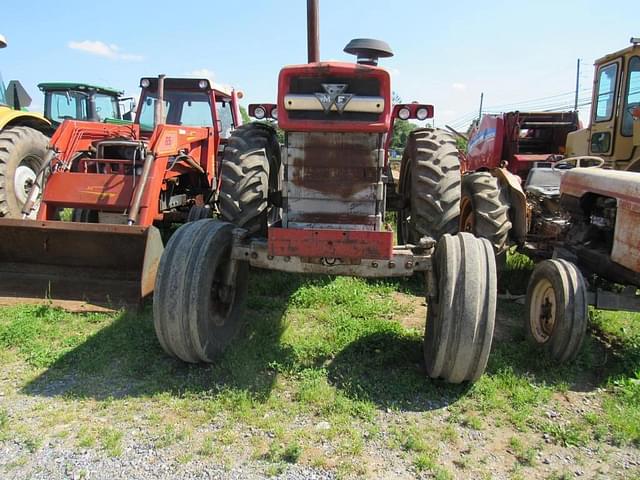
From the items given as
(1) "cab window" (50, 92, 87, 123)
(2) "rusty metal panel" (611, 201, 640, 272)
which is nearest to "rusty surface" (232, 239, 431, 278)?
(2) "rusty metal panel" (611, 201, 640, 272)

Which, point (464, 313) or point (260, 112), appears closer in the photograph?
point (464, 313)

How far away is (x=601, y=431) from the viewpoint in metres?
3.32

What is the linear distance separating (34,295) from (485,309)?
4.25 metres

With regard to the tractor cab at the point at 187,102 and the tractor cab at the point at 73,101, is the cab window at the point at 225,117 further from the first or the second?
the tractor cab at the point at 73,101

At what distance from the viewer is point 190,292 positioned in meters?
3.71

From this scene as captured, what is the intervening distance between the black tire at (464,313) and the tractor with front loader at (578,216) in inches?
38.3

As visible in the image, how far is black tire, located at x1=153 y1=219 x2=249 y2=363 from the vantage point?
3695 millimetres

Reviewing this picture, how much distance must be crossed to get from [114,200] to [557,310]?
466 centimetres

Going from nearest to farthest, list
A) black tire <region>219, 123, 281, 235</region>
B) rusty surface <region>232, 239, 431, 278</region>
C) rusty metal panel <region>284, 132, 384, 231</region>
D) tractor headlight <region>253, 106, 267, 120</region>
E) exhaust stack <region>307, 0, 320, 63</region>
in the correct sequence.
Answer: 1. rusty surface <region>232, 239, 431, 278</region>
2. rusty metal panel <region>284, 132, 384, 231</region>
3. black tire <region>219, 123, 281, 235</region>
4. tractor headlight <region>253, 106, 267, 120</region>
5. exhaust stack <region>307, 0, 320, 63</region>

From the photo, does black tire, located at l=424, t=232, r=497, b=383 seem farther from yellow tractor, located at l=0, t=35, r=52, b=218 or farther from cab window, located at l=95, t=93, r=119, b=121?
cab window, located at l=95, t=93, r=119, b=121

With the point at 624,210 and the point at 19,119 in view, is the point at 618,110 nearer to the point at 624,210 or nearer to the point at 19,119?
the point at 624,210

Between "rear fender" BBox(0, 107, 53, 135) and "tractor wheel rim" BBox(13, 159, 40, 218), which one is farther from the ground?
"rear fender" BBox(0, 107, 53, 135)

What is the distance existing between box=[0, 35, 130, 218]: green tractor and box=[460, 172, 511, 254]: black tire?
5.08 m

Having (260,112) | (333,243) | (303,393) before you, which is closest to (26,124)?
(260,112)
